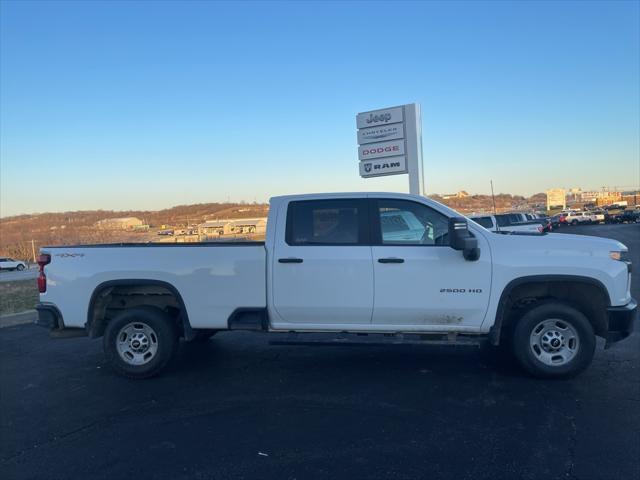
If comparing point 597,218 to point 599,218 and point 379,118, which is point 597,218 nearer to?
point 599,218

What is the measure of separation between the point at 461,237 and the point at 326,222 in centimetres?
143

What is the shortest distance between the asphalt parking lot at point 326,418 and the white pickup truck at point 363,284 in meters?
0.51

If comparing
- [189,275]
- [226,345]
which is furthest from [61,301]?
[226,345]

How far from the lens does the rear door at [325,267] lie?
525cm

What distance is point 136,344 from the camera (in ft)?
18.5

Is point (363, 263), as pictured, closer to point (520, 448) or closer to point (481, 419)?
point (481, 419)

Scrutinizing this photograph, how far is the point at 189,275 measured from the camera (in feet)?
18.0

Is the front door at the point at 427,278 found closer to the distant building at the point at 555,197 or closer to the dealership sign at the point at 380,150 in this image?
the dealership sign at the point at 380,150

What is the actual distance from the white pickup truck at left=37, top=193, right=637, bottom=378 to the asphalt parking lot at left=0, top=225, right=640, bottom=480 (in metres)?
0.51

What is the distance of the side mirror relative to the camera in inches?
194

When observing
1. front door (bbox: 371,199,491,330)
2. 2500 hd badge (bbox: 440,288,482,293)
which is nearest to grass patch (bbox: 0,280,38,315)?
front door (bbox: 371,199,491,330)

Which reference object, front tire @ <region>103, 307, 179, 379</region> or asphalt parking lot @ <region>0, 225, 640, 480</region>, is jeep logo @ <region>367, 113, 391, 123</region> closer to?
asphalt parking lot @ <region>0, 225, 640, 480</region>

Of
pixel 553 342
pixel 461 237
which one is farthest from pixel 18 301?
pixel 553 342

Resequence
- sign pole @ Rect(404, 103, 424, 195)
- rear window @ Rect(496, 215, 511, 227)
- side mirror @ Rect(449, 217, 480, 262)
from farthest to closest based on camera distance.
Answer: rear window @ Rect(496, 215, 511, 227), sign pole @ Rect(404, 103, 424, 195), side mirror @ Rect(449, 217, 480, 262)
